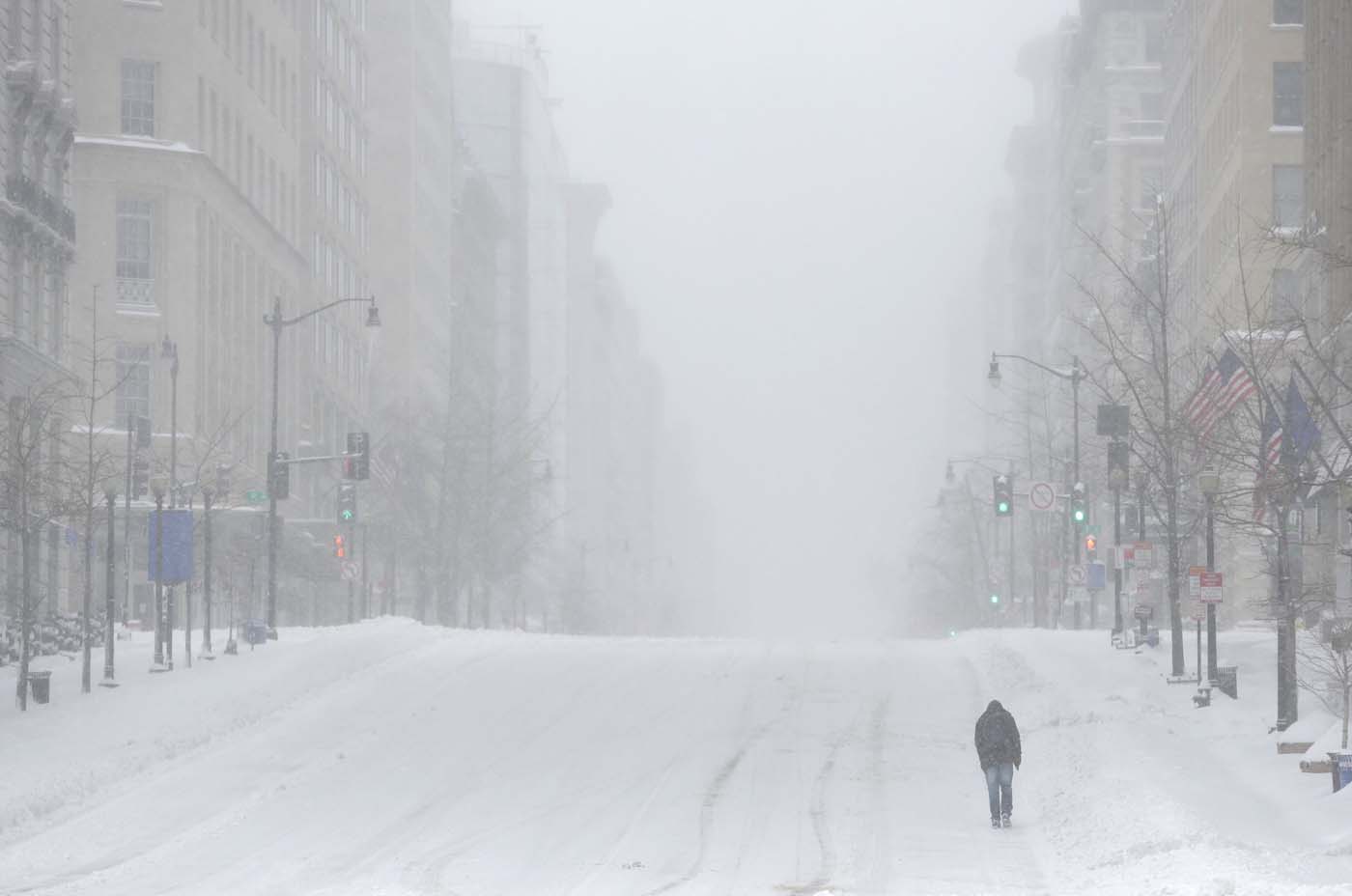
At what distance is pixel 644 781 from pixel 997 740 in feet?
20.4

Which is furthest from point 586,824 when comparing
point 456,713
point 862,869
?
point 456,713

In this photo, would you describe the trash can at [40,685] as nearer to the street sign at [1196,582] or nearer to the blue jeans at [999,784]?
the blue jeans at [999,784]

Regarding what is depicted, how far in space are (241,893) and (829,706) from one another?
20.8m

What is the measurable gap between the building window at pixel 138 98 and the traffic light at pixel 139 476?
22028 mm

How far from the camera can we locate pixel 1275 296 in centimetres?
4519

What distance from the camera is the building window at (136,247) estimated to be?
8400 centimetres

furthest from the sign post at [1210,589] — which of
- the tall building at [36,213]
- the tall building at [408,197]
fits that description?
the tall building at [408,197]

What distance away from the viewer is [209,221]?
3445 inches

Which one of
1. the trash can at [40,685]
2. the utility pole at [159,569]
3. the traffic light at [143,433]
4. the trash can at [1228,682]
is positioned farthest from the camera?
the traffic light at [143,433]

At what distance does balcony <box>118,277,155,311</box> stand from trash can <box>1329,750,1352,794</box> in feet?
207

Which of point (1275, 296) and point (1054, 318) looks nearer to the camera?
point (1275, 296)

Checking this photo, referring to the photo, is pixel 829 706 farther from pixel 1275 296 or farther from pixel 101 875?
pixel 101 875

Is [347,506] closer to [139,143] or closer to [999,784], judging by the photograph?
[139,143]

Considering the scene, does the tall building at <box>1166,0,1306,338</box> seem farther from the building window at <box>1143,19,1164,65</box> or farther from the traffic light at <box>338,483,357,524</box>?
the building window at <box>1143,19,1164,65</box>
